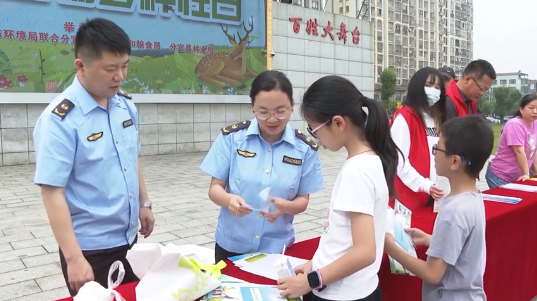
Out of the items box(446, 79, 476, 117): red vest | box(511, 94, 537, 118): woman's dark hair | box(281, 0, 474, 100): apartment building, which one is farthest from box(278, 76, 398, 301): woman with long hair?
box(281, 0, 474, 100): apartment building

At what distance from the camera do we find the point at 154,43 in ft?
27.9

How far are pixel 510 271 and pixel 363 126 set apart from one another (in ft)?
5.37

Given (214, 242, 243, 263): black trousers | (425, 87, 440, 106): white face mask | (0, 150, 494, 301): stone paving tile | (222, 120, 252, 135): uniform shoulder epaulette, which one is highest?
(425, 87, 440, 106): white face mask

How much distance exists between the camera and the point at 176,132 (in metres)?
9.13

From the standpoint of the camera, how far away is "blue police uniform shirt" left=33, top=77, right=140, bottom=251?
143 cm

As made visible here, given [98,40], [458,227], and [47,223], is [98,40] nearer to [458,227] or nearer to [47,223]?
[458,227]

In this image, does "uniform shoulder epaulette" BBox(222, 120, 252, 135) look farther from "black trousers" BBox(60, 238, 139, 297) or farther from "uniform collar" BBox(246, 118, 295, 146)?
"black trousers" BBox(60, 238, 139, 297)

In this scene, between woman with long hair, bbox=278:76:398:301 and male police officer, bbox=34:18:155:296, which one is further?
male police officer, bbox=34:18:155:296

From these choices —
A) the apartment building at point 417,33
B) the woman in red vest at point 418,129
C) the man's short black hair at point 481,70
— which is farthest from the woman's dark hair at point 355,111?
the apartment building at point 417,33

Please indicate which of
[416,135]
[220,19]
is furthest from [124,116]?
[220,19]

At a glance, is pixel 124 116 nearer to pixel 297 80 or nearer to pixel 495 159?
pixel 495 159

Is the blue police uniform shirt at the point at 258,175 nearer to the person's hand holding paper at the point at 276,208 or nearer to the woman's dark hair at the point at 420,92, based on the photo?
the person's hand holding paper at the point at 276,208

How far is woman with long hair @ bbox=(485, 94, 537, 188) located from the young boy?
7.74 ft

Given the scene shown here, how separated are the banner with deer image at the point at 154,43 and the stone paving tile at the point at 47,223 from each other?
1.67 m
